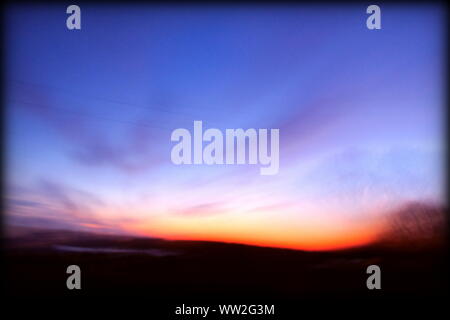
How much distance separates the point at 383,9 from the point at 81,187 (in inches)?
88.5

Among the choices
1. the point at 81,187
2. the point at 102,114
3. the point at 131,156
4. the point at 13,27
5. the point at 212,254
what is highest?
the point at 13,27

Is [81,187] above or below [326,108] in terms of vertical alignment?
below

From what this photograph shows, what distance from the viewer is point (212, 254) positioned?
2.46 m

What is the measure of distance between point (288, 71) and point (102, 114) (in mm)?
1231

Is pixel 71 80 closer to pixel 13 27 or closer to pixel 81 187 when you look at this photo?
pixel 13 27

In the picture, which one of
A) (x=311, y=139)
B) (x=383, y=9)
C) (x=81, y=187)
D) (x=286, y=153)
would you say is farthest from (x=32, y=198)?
(x=383, y=9)

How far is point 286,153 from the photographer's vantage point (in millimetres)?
2486

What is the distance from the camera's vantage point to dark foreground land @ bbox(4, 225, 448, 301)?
2.43 m

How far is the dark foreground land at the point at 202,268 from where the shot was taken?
243 cm

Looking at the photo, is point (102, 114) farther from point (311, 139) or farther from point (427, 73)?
point (427, 73)

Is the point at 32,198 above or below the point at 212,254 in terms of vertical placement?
above

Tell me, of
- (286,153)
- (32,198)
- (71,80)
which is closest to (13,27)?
(71,80)

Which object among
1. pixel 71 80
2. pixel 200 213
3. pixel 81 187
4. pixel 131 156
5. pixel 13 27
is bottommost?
pixel 200 213

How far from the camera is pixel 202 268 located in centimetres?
246
